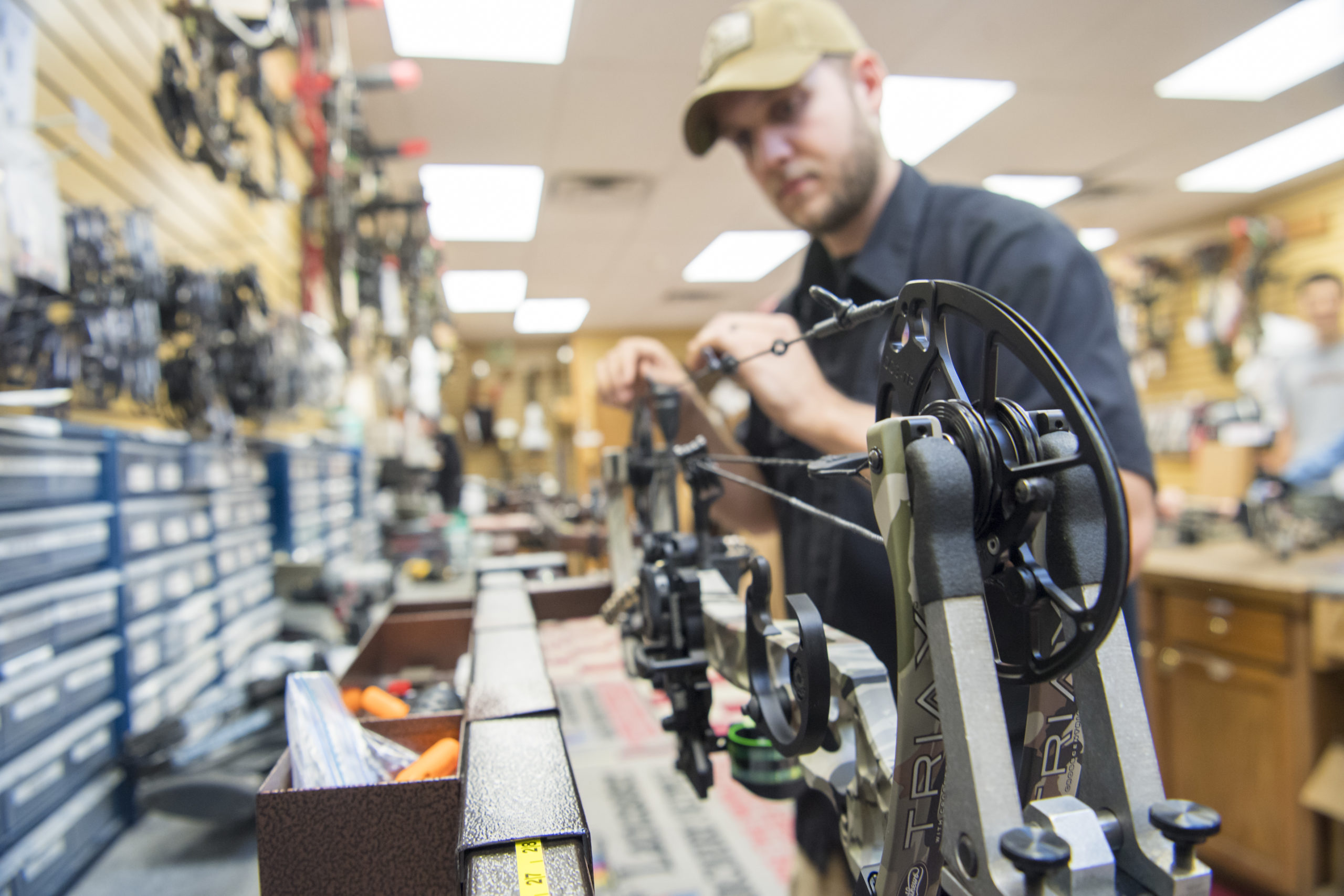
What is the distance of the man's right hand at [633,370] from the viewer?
38.8 inches

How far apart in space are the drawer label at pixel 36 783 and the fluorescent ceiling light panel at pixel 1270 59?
5.07m

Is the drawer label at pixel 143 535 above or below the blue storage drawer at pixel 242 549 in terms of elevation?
above

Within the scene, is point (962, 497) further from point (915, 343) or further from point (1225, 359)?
point (1225, 359)

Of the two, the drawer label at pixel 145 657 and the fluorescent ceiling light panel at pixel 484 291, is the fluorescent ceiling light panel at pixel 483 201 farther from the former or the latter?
the drawer label at pixel 145 657

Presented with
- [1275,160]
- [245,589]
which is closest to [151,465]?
[245,589]

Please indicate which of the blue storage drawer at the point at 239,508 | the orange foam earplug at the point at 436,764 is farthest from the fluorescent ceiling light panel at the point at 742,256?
the orange foam earplug at the point at 436,764

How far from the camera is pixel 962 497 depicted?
34 cm

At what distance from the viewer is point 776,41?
3.10 feet

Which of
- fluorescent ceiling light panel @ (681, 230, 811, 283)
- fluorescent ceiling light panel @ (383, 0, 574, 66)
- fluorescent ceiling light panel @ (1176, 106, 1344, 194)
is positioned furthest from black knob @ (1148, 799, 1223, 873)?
fluorescent ceiling light panel @ (681, 230, 811, 283)

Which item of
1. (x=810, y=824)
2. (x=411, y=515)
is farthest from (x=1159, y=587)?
(x=411, y=515)

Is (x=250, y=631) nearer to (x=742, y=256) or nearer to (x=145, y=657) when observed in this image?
(x=145, y=657)

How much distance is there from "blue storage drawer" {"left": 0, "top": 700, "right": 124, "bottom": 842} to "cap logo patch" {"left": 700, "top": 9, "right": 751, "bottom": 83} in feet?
4.35

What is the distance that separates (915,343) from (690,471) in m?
0.37

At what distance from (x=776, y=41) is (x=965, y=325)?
439mm
